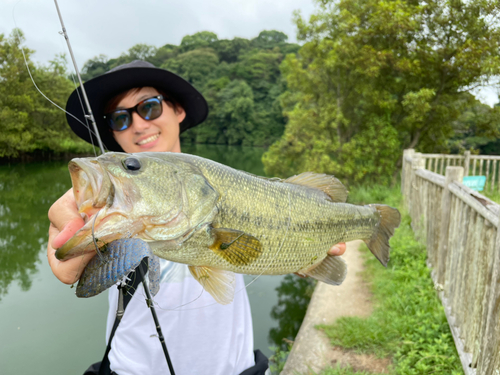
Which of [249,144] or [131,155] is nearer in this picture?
[131,155]

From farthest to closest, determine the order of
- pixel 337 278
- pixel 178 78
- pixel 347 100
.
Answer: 1. pixel 347 100
2. pixel 178 78
3. pixel 337 278

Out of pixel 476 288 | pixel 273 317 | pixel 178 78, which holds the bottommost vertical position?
pixel 273 317

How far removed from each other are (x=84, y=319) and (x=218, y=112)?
38404mm

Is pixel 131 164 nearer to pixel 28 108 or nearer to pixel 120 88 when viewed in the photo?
pixel 120 88

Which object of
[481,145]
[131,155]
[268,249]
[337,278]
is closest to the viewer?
[131,155]

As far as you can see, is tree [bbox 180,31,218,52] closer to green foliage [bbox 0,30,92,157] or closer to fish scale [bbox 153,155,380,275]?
green foliage [bbox 0,30,92,157]

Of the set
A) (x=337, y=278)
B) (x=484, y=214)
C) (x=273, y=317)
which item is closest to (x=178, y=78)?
(x=337, y=278)

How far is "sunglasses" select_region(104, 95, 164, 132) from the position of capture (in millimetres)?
1799

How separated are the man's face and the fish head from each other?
69 cm

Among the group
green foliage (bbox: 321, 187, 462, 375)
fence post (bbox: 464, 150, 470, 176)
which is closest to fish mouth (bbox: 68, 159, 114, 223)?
green foliage (bbox: 321, 187, 462, 375)

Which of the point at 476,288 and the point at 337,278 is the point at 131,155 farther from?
the point at 476,288

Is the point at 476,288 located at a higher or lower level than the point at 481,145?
lower

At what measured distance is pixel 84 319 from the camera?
5.83 m

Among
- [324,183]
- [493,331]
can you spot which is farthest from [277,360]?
[324,183]
